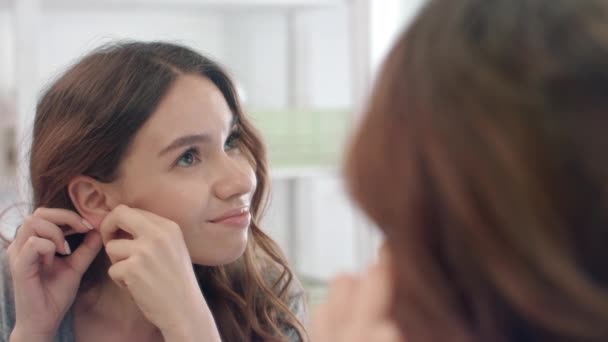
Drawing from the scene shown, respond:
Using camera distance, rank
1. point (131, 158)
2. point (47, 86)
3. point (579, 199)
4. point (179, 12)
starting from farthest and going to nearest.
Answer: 1. point (179, 12)
2. point (47, 86)
3. point (131, 158)
4. point (579, 199)

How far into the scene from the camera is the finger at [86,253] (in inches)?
46.0

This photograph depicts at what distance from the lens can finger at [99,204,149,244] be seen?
42.4 inches

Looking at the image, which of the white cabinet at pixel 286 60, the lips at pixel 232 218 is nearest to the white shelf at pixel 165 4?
the white cabinet at pixel 286 60

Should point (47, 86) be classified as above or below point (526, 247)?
below

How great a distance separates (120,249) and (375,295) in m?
0.59

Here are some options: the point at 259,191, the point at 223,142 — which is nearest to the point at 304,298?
the point at 259,191


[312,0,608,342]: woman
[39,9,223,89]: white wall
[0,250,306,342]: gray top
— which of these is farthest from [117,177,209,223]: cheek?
[39,9,223,89]: white wall

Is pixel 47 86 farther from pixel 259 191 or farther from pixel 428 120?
pixel 428 120

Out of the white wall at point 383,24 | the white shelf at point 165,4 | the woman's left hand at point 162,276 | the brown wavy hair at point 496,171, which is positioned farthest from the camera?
the white wall at point 383,24

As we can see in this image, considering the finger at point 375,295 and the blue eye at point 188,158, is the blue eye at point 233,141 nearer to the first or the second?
the blue eye at point 188,158

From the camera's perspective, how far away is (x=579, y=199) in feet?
1.53

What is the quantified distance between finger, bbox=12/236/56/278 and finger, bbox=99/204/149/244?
0.26 ft

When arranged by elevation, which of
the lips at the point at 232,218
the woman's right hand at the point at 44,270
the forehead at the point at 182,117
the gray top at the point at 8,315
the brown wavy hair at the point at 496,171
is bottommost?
the gray top at the point at 8,315

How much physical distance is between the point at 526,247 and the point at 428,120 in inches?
3.9
